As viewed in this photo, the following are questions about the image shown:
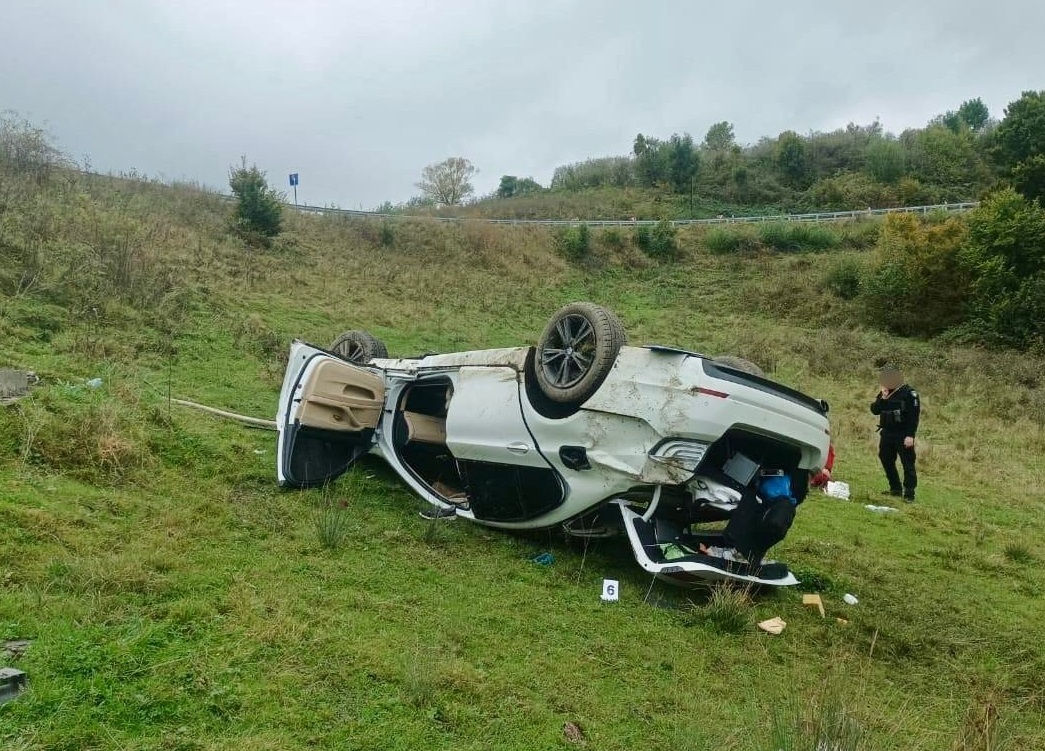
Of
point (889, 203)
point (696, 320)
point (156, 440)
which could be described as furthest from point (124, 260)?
point (889, 203)

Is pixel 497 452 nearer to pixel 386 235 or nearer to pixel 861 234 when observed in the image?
pixel 386 235

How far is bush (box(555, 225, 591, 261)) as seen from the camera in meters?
29.2

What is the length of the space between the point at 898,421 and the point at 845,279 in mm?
20582

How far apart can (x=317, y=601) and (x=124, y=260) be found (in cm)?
1004

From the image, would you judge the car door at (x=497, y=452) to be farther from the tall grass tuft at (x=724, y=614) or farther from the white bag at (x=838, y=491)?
the white bag at (x=838, y=491)

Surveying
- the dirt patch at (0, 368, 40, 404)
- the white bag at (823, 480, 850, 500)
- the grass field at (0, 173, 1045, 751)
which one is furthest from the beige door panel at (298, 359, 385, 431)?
the white bag at (823, 480, 850, 500)

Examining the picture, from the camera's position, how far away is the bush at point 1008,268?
68.0ft

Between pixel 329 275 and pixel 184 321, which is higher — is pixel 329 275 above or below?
above

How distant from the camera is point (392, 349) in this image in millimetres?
14023

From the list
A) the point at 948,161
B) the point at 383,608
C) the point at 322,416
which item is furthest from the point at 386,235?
the point at 948,161

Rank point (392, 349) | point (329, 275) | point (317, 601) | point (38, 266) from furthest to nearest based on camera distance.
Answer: point (329, 275) → point (392, 349) → point (38, 266) → point (317, 601)

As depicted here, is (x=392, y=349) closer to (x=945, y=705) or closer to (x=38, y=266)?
(x=38, y=266)

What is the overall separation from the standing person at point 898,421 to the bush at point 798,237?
80.9 feet

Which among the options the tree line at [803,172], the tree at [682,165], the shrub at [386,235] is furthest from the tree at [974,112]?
the shrub at [386,235]
